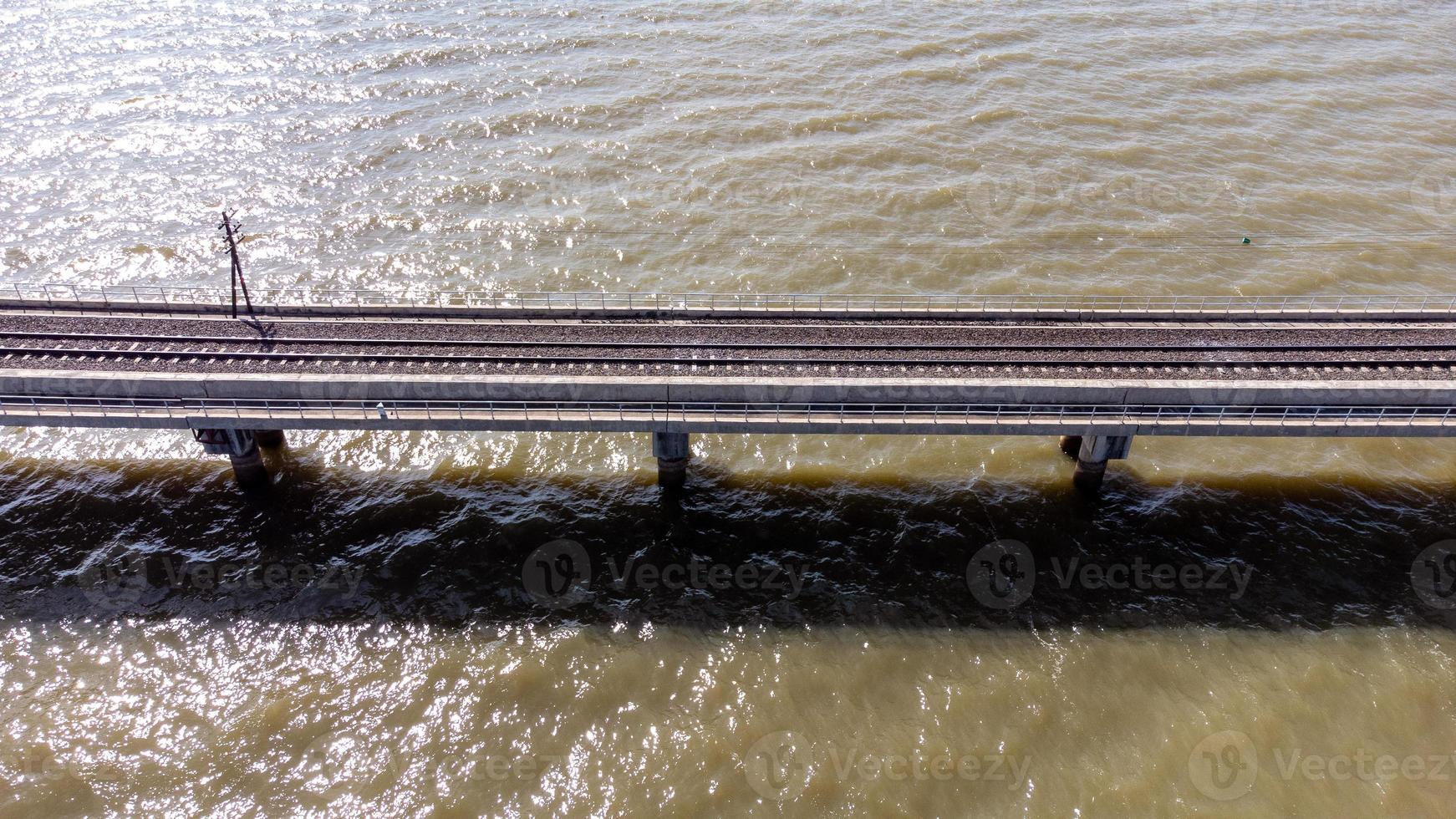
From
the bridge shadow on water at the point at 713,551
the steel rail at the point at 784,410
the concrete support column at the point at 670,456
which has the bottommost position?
the bridge shadow on water at the point at 713,551

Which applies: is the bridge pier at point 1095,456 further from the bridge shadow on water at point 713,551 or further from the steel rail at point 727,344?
the steel rail at point 727,344

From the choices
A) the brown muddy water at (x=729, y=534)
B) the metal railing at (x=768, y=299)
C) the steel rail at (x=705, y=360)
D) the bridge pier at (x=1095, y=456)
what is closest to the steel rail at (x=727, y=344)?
the steel rail at (x=705, y=360)

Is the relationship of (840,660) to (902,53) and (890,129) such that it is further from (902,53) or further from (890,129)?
(902,53)

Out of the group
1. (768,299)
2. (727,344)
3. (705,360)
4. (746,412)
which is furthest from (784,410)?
(768,299)

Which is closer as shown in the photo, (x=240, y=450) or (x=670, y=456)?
(x=240, y=450)

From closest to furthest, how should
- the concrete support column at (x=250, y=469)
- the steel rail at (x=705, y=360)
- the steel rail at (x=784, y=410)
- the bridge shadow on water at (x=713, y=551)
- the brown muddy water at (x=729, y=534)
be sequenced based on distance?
the brown muddy water at (x=729, y=534) < the bridge shadow on water at (x=713, y=551) < the steel rail at (x=784, y=410) < the concrete support column at (x=250, y=469) < the steel rail at (x=705, y=360)

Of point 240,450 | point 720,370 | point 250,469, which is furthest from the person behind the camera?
point 250,469

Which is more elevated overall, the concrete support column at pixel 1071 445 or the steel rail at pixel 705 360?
the steel rail at pixel 705 360

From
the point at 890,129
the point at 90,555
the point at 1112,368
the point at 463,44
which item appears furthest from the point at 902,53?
the point at 90,555

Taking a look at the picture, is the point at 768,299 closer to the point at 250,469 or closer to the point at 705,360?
the point at 705,360
